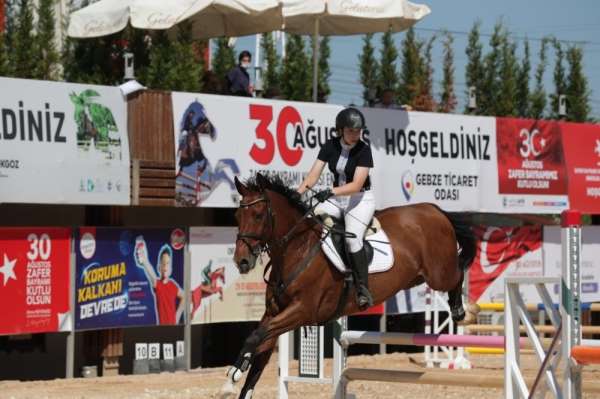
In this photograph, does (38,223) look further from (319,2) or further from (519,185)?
(519,185)

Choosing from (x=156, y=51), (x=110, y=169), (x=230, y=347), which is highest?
(x=156, y=51)

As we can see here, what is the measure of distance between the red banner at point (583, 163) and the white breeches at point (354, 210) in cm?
1007

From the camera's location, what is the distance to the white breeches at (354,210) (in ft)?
34.6

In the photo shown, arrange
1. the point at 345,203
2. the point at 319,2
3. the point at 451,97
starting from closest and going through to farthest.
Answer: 1. the point at 345,203
2. the point at 319,2
3. the point at 451,97

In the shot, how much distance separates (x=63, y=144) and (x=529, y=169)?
822 centimetres

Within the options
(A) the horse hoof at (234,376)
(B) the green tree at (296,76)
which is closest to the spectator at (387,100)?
(B) the green tree at (296,76)

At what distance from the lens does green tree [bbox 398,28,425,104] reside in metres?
21.2

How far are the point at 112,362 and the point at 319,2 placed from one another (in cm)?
586

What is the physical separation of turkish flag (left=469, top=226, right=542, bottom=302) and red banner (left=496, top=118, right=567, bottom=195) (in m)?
0.61

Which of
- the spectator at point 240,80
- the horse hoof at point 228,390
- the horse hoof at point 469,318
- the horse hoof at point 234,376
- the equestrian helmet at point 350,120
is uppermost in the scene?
the spectator at point 240,80

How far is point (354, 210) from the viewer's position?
1063 cm

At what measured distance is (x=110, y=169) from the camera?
14.4m

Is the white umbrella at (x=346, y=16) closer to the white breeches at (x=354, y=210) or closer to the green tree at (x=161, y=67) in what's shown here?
the green tree at (x=161, y=67)

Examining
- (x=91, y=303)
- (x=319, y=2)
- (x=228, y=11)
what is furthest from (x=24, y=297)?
(x=319, y=2)
